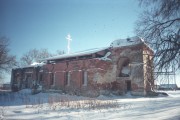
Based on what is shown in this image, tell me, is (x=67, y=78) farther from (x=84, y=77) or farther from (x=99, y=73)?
(x=99, y=73)

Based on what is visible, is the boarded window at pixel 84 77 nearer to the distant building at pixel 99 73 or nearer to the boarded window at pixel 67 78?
the distant building at pixel 99 73

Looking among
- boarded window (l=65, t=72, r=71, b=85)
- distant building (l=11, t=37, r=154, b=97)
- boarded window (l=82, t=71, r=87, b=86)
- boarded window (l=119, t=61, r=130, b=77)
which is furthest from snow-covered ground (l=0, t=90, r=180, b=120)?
boarded window (l=65, t=72, r=71, b=85)

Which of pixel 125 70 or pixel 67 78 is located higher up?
pixel 125 70

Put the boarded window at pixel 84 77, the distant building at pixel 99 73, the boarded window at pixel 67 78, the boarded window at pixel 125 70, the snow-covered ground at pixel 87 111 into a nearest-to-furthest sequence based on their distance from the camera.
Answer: the snow-covered ground at pixel 87 111 → the distant building at pixel 99 73 → the boarded window at pixel 84 77 → the boarded window at pixel 125 70 → the boarded window at pixel 67 78

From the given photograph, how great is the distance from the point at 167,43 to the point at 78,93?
1699cm

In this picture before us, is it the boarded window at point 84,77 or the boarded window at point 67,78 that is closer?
the boarded window at point 84,77

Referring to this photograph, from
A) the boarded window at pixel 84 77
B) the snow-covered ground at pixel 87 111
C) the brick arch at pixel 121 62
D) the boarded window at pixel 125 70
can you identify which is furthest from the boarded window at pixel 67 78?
the snow-covered ground at pixel 87 111

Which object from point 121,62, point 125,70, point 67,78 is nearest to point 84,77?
point 67,78

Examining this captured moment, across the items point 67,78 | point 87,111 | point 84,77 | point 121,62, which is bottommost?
point 87,111

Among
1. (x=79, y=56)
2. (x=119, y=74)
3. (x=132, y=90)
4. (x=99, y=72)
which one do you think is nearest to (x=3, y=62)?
(x=79, y=56)

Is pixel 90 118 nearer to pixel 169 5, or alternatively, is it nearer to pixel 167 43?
pixel 167 43

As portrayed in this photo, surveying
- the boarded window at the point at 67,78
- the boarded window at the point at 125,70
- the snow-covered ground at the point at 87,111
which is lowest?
the snow-covered ground at the point at 87,111

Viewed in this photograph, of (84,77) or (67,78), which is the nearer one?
(84,77)

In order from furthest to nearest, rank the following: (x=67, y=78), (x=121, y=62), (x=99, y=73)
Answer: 1. (x=67, y=78)
2. (x=121, y=62)
3. (x=99, y=73)
